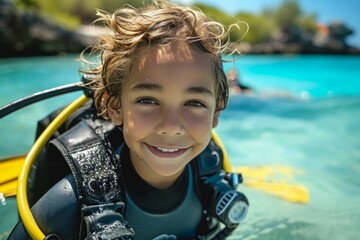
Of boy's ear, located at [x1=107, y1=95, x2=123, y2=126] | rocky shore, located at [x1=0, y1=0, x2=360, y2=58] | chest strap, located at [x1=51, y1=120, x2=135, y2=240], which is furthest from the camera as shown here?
rocky shore, located at [x1=0, y1=0, x2=360, y2=58]

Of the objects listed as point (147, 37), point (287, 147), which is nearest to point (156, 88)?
point (147, 37)

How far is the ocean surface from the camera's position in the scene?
1.97 metres

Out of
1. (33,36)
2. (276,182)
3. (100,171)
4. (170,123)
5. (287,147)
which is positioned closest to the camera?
(170,123)

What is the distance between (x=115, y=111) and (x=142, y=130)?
0.18 m

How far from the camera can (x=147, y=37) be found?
1.09 m

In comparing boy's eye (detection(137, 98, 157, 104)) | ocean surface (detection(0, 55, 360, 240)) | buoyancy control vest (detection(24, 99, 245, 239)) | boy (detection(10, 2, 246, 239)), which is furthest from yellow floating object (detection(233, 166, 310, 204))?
boy's eye (detection(137, 98, 157, 104))

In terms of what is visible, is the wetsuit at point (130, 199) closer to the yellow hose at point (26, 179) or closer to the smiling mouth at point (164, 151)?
the yellow hose at point (26, 179)

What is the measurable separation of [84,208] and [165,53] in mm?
435

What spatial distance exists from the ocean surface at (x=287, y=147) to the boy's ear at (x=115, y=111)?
472mm

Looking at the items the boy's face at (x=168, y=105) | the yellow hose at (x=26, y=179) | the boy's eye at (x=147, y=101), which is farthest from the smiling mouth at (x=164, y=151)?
the yellow hose at (x=26, y=179)

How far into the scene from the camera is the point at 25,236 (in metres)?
1.12

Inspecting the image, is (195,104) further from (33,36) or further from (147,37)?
(33,36)

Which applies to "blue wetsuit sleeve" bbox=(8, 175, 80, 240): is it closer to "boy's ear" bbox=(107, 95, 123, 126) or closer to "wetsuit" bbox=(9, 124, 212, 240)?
"wetsuit" bbox=(9, 124, 212, 240)

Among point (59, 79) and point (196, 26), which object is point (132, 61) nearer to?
point (196, 26)
